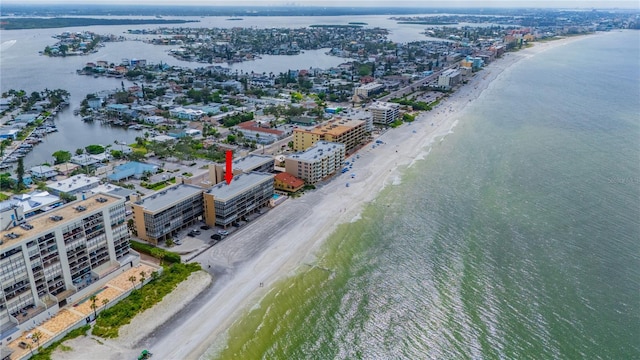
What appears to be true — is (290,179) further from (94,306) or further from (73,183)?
(94,306)

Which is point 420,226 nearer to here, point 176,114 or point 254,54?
point 176,114

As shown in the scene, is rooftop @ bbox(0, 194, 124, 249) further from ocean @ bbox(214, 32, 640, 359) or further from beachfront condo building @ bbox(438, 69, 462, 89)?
beachfront condo building @ bbox(438, 69, 462, 89)

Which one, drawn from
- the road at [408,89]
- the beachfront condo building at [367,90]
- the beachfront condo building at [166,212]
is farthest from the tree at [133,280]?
the road at [408,89]

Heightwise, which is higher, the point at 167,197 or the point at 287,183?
the point at 167,197

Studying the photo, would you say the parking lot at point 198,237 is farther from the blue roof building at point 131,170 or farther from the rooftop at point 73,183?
the blue roof building at point 131,170

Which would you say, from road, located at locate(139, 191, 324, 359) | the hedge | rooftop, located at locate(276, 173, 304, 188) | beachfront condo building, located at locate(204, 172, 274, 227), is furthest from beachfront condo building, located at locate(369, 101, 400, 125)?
the hedge

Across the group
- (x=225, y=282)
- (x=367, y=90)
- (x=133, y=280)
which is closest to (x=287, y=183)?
(x=225, y=282)

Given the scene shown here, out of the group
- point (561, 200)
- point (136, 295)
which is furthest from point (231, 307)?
point (561, 200)
